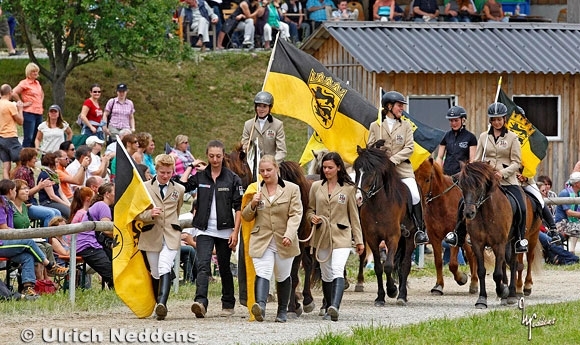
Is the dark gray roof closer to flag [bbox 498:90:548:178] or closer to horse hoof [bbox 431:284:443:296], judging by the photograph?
flag [bbox 498:90:548:178]

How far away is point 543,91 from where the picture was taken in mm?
30266

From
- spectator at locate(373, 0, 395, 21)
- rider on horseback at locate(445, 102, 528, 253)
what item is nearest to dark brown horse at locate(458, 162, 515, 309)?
rider on horseback at locate(445, 102, 528, 253)

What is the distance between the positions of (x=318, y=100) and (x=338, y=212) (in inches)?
123

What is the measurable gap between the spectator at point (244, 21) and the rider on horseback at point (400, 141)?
1806 centimetres

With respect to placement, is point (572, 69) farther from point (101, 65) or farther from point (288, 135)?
point (101, 65)

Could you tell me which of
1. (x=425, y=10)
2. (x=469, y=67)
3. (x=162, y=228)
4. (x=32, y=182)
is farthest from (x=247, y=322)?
(x=425, y=10)

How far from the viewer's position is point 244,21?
3641 centimetres

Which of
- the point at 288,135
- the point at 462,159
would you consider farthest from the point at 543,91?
the point at 462,159

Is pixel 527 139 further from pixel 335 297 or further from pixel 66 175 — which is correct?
pixel 66 175

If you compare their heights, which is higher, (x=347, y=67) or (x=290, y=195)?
(x=347, y=67)

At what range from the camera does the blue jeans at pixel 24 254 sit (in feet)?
53.8

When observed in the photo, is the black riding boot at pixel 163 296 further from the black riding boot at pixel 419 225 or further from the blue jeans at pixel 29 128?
the blue jeans at pixel 29 128

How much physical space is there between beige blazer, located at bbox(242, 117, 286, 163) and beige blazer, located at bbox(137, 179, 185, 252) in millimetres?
1744

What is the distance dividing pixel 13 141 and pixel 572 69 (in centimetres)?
1302
